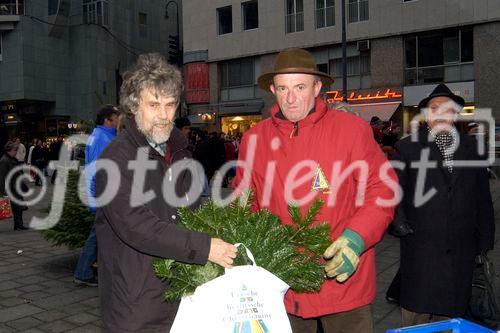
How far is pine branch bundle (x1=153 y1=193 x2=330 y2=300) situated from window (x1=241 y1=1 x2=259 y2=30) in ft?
92.9

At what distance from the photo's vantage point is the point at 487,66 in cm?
2244

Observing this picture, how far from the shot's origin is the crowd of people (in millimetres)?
2195

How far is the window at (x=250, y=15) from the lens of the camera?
29312 mm

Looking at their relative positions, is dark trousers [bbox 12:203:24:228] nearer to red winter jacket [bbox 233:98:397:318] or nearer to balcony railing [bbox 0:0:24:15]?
red winter jacket [bbox 233:98:397:318]

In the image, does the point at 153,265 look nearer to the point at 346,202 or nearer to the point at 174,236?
the point at 174,236

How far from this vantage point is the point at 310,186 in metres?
2.50

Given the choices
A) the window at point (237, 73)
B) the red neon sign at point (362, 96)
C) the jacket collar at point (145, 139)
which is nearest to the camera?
the jacket collar at point (145, 139)

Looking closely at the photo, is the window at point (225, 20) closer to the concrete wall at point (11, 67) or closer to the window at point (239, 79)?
the window at point (239, 79)

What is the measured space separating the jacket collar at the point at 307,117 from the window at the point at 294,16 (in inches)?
1013

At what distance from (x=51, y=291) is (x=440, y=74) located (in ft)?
72.3

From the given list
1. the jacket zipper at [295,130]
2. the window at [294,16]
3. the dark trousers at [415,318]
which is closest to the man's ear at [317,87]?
the jacket zipper at [295,130]

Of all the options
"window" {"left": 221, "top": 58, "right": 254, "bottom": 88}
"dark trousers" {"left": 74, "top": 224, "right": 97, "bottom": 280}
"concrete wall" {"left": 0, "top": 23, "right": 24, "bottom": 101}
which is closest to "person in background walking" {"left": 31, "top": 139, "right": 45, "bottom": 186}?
"window" {"left": 221, "top": 58, "right": 254, "bottom": 88}

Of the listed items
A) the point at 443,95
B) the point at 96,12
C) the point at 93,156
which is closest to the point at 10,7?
the point at 96,12

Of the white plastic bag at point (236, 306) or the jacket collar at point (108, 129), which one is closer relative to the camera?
the white plastic bag at point (236, 306)
